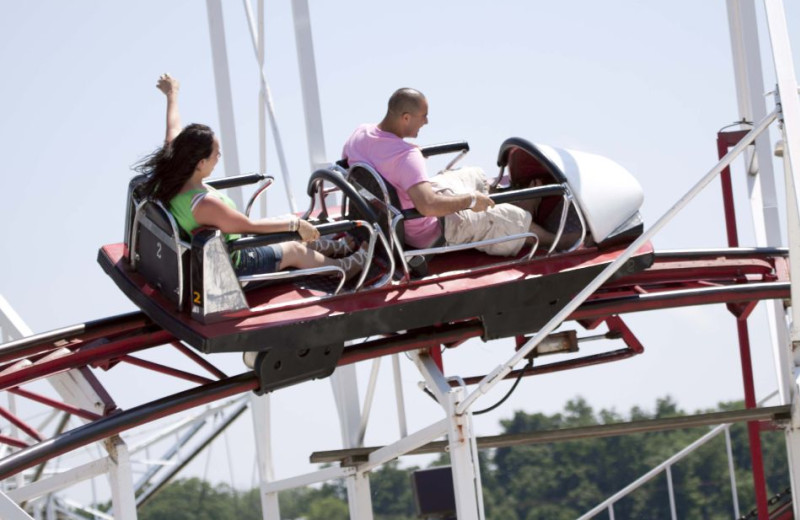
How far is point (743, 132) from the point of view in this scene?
8.78 meters

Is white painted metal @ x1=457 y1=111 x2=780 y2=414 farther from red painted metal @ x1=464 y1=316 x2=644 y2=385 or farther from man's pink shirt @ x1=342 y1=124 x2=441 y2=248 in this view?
red painted metal @ x1=464 y1=316 x2=644 y2=385

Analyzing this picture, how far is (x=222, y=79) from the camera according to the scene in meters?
10.5

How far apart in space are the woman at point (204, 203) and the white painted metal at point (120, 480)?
96cm

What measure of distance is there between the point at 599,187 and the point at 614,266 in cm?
59

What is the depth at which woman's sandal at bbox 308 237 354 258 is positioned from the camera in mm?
6758

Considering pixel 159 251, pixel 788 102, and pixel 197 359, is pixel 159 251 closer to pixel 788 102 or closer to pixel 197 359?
pixel 197 359

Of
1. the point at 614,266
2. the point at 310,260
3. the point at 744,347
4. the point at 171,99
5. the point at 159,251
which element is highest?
the point at 171,99

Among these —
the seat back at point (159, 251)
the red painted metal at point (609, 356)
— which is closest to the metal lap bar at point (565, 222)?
the red painted metal at point (609, 356)

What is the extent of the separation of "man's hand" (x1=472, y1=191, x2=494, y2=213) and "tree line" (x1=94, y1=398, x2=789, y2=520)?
4339cm

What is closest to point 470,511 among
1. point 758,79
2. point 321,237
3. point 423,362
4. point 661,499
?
point 423,362

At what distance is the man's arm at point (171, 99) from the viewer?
6824 millimetres

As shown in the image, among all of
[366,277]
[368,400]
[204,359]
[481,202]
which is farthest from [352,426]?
[481,202]

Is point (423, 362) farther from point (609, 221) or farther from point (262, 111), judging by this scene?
point (262, 111)

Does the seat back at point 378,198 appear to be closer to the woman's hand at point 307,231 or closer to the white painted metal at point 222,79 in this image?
the woman's hand at point 307,231
